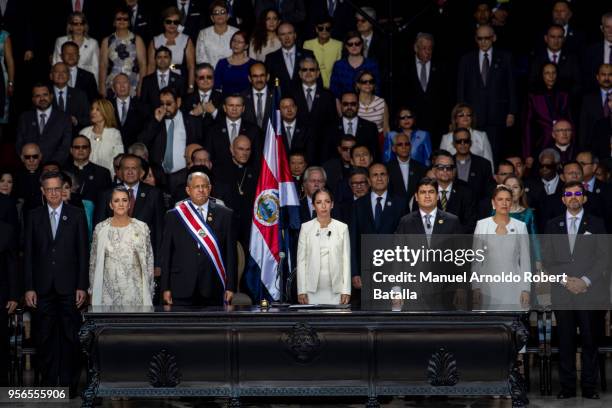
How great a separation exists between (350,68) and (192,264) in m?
4.54

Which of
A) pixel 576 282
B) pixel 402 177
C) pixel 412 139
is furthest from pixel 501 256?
pixel 412 139

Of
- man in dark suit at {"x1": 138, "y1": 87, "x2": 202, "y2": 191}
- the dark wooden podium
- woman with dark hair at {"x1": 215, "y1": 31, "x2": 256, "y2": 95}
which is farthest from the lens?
woman with dark hair at {"x1": 215, "y1": 31, "x2": 256, "y2": 95}

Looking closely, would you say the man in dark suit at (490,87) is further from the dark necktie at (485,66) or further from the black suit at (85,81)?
the black suit at (85,81)

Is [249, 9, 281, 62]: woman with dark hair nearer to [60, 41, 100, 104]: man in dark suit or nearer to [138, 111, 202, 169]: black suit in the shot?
[138, 111, 202, 169]: black suit

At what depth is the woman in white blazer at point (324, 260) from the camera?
1308 centimetres

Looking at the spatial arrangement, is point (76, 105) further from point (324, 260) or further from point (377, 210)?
point (324, 260)

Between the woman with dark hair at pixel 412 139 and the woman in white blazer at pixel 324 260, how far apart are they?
276cm

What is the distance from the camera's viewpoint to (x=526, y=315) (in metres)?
11.8

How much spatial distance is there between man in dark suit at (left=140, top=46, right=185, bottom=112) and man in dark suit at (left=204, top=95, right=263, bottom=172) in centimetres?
120

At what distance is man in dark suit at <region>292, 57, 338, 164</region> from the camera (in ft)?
52.2

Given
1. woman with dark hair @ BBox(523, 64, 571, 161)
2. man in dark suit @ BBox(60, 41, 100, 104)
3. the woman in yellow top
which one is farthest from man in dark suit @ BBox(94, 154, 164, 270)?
woman with dark hair @ BBox(523, 64, 571, 161)

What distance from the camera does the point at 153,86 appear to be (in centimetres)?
1641

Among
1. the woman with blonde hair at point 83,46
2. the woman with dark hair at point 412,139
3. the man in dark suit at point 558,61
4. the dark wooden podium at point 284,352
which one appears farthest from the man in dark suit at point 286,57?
the dark wooden podium at point 284,352

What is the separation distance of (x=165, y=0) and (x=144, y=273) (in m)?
6.19
